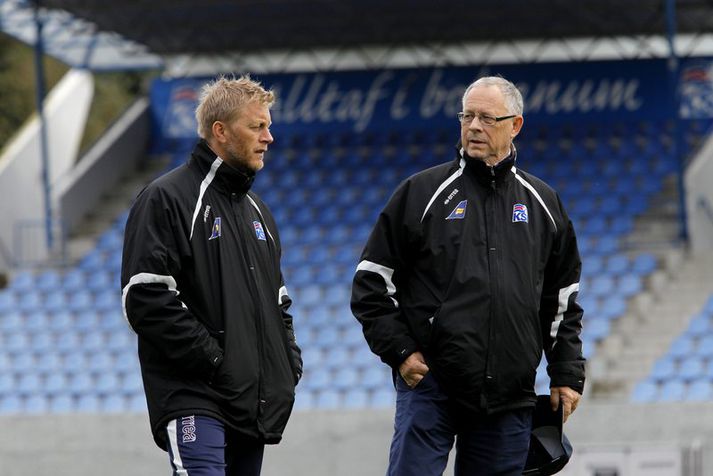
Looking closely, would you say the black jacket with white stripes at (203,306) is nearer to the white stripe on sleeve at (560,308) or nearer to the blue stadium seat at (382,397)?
the white stripe on sleeve at (560,308)

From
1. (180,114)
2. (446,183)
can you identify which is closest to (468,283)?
(446,183)

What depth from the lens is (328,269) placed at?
16.0 m

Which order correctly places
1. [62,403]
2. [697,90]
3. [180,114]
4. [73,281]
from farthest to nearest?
[180,114] < [697,90] < [73,281] < [62,403]

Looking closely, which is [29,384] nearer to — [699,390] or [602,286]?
[602,286]

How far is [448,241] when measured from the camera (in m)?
4.84

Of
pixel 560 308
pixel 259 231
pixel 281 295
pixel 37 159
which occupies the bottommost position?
pixel 560 308

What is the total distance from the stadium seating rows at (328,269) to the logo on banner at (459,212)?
719cm

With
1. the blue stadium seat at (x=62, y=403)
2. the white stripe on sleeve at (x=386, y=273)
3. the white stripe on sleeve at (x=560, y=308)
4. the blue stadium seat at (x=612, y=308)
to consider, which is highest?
the white stripe on sleeve at (x=386, y=273)

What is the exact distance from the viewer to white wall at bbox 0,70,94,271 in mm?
18500

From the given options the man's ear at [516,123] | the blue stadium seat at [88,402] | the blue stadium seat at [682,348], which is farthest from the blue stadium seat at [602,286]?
the man's ear at [516,123]

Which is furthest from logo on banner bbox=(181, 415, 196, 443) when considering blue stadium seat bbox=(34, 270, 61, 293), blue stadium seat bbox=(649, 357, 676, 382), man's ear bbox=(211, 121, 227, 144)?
blue stadium seat bbox=(34, 270, 61, 293)

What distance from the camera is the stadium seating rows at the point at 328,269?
13.5 m

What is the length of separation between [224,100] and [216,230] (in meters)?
0.47

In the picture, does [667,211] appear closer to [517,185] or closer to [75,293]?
[75,293]
